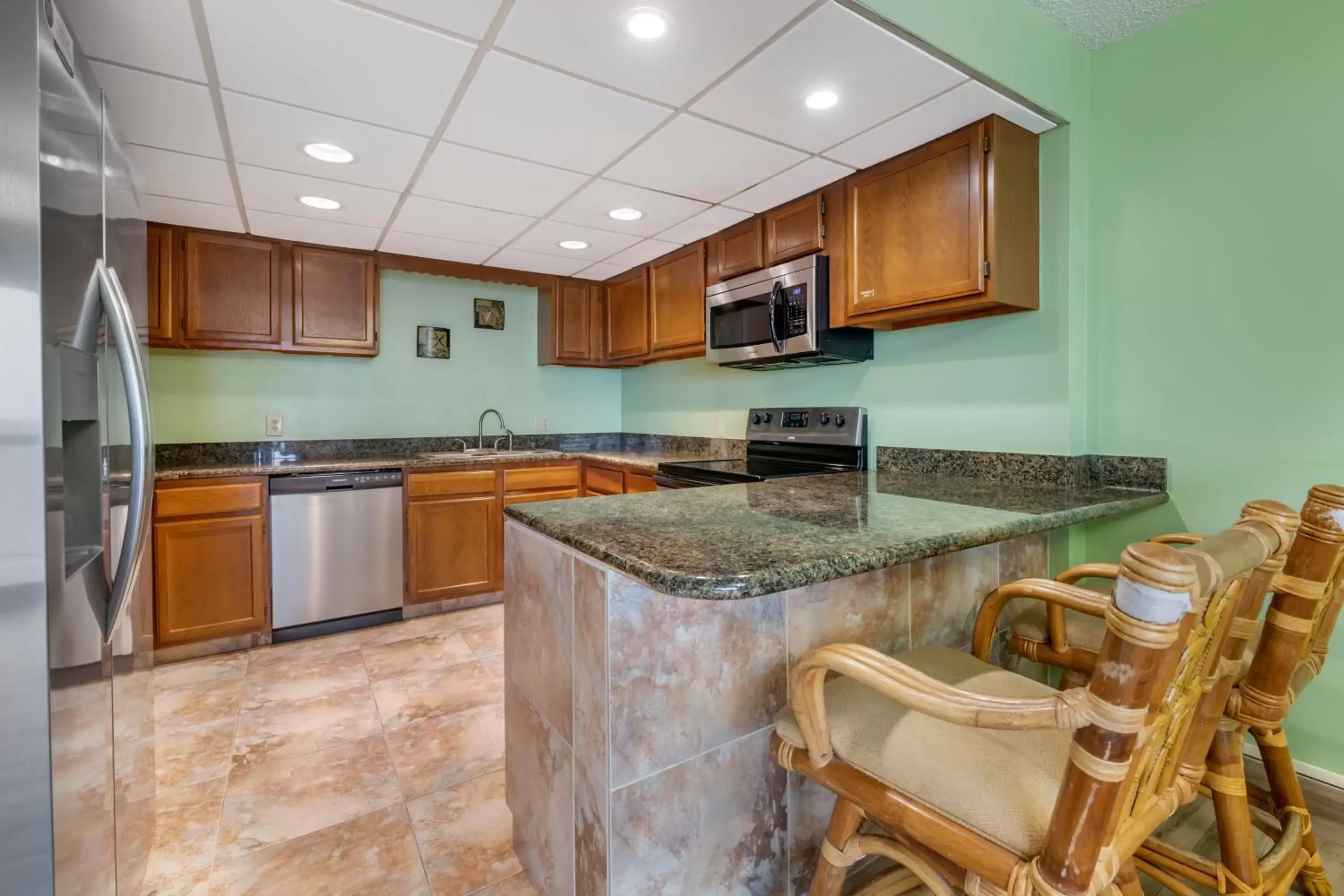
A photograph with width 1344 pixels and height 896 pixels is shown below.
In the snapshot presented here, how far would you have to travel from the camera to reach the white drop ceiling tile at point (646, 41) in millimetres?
1477

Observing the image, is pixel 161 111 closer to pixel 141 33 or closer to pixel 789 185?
pixel 141 33

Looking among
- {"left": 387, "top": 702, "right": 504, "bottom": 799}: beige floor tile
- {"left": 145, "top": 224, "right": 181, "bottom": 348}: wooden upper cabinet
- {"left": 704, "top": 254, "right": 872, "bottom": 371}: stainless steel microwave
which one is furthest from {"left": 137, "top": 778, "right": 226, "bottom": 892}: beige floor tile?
{"left": 704, "top": 254, "right": 872, "bottom": 371}: stainless steel microwave

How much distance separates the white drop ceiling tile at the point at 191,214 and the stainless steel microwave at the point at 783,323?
2.33 m

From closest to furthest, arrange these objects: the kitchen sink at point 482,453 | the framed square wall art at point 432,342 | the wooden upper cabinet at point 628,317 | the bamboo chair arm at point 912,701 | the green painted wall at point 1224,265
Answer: the bamboo chair arm at point 912,701, the green painted wall at point 1224,265, the kitchen sink at point 482,453, the wooden upper cabinet at point 628,317, the framed square wall art at point 432,342

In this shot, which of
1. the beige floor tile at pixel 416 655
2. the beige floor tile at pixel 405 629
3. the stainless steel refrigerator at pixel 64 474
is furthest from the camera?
the beige floor tile at pixel 405 629

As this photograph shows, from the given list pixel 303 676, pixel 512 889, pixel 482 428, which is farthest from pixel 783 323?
pixel 303 676

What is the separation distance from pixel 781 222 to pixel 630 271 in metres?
1.41

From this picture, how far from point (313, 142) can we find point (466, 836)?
2.29 m

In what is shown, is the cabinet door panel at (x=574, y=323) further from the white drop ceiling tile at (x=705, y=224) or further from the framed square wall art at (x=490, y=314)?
the white drop ceiling tile at (x=705, y=224)

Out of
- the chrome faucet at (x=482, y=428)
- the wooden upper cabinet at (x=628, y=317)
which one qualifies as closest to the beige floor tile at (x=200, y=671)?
the chrome faucet at (x=482, y=428)

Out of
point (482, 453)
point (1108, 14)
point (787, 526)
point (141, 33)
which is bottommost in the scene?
point (787, 526)

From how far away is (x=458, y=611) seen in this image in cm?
351

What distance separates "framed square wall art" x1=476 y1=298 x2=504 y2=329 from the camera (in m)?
4.13

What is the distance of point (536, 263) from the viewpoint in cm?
375
